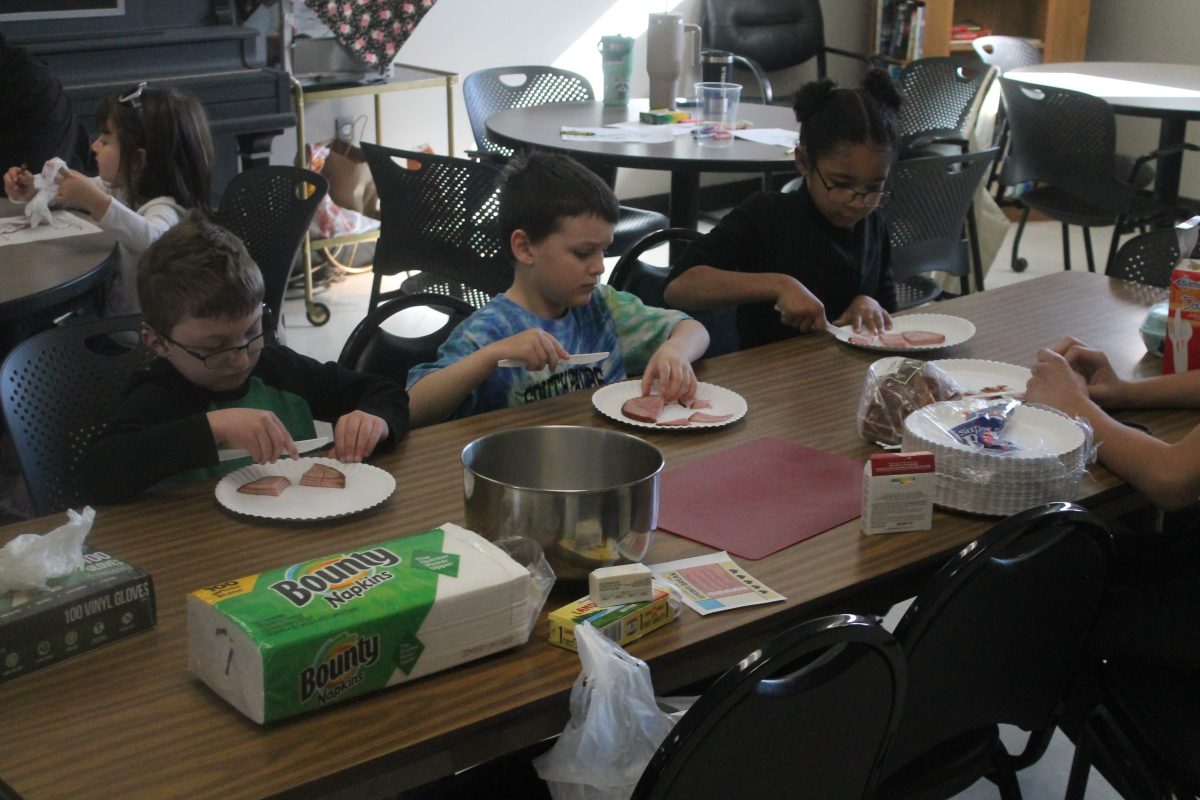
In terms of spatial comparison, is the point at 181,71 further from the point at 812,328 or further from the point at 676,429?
the point at 676,429

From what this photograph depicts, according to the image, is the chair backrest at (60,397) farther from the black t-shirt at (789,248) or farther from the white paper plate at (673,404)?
the black t-shirt at (789,248)

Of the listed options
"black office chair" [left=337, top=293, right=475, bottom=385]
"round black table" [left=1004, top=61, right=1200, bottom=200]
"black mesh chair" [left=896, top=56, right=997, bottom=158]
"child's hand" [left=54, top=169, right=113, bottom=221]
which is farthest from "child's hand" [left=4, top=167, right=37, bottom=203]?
"round black table" [left=1004, top=61, right=1200, bottom=200]

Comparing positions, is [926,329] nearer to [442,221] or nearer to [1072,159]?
[442,221]

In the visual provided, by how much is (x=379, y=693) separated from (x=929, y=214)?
2.41 meters

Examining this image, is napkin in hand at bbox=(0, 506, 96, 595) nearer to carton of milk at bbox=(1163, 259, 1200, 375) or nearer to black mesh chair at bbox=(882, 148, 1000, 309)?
carton of milk at bbox=(1163, 259, 1200, 375)

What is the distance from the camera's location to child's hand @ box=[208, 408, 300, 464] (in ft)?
4.79

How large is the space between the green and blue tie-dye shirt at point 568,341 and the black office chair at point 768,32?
150 inches

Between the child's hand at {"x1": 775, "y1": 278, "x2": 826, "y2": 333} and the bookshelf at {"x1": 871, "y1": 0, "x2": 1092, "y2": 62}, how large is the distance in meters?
4.30

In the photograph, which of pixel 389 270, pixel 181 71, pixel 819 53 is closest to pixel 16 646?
pixel 389 270

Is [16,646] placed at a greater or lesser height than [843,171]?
lesser

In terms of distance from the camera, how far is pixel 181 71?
13.2 feet

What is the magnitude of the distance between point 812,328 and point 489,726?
4.00ft

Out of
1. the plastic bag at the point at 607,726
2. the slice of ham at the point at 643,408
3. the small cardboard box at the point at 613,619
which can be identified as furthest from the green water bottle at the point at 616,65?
the plastic bag at the point at 607,726

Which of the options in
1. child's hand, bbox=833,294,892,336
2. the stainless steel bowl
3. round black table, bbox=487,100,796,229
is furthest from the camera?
round black table, bbox=487,100,796,229
